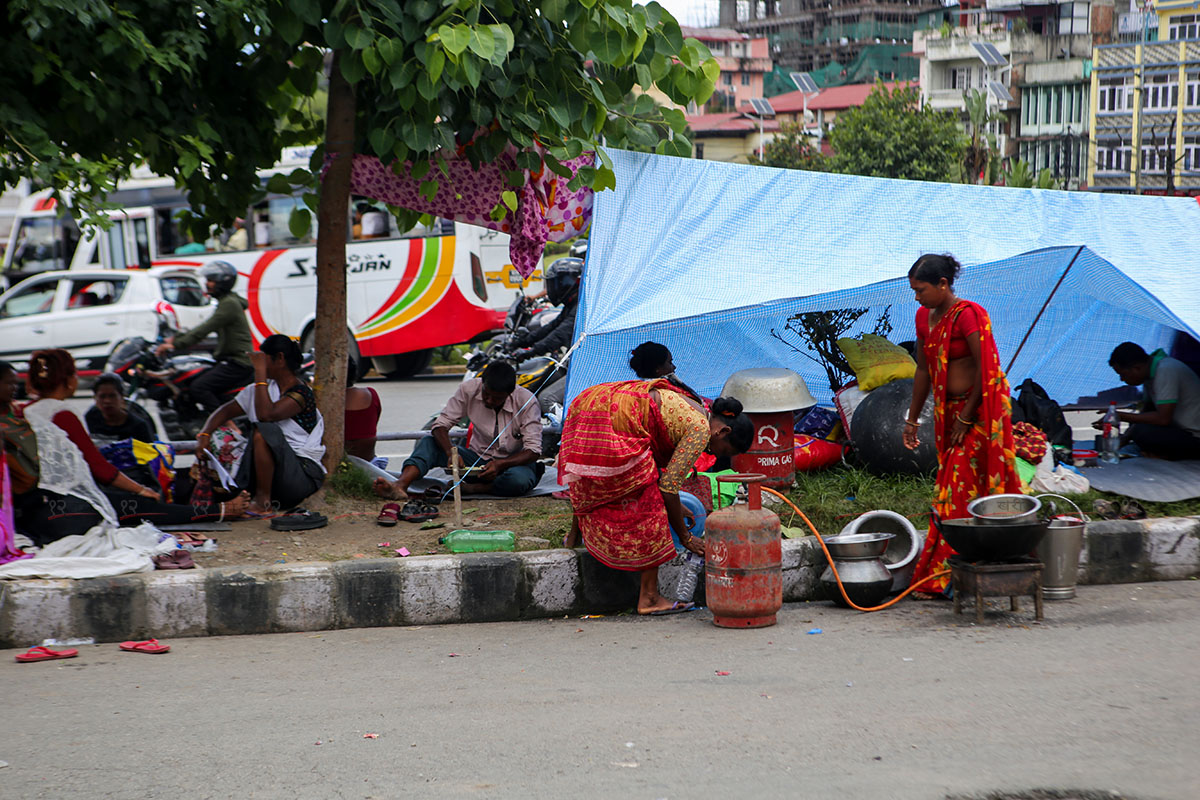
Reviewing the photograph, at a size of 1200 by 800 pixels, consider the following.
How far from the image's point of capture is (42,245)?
17.7 metres

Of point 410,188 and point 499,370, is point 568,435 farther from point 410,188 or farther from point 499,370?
point 410,188

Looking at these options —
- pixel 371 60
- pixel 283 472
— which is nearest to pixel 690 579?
pixel 283 472

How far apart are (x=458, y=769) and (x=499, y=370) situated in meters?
3.75

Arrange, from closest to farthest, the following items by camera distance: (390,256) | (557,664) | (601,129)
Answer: (557,664) → (601,129) → (390,256)

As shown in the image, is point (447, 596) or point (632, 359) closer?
point (447, 596)

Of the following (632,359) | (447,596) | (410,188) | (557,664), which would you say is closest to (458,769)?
(557,664)

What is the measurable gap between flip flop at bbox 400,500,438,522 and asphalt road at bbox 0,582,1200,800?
53.5 inches

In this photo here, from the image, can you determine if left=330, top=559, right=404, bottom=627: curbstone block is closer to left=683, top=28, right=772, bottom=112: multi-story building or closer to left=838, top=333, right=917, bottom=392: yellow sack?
left=838, top=333, right=917, bottom=392: yellow sack

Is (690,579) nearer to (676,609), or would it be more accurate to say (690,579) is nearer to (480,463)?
(676,609)

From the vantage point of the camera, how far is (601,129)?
6.23 meters

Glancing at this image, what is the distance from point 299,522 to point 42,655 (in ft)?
5.56

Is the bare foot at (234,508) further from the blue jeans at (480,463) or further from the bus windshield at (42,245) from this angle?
the bus windshield at (42,245)

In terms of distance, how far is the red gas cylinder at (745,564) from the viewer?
472cm

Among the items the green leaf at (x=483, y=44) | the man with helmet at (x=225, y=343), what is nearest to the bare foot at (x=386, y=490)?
the green leaf at (x=483, y=44)
